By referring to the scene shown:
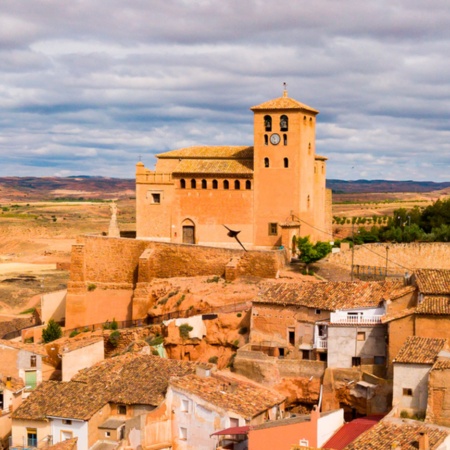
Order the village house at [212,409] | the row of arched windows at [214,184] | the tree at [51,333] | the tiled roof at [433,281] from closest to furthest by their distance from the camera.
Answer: the village house at [212,409] → the tiled roof at [433,281] → the tree at [51,333] → the row of arched windows at [214,184]

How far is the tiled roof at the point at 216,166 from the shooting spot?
3897cm

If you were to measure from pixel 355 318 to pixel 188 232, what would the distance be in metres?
13.0

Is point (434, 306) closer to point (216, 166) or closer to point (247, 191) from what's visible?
point (247, 191)

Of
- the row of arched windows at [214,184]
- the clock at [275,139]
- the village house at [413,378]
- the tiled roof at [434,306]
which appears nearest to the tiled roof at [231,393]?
the village house at [413,378]

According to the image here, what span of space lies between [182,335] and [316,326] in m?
4.96

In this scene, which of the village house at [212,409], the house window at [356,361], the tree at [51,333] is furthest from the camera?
the tree at [51,333]

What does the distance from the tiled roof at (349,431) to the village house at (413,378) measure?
0.83m

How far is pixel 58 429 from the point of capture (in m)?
26.0

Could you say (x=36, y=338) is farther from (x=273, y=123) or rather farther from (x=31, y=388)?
(x=273, y=123)

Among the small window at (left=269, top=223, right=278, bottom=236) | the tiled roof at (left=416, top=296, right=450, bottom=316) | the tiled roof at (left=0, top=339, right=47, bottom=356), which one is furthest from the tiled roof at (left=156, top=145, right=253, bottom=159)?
the tiled roof at (left=416, top=296, right=450, bottom=316)

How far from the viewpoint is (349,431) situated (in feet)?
77.5

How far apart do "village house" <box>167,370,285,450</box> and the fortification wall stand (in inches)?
497

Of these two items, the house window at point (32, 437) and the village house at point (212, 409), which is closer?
the village house at point (212, 409)

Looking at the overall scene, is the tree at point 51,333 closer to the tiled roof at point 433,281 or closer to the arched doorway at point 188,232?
the arched doorway at point 188,232
